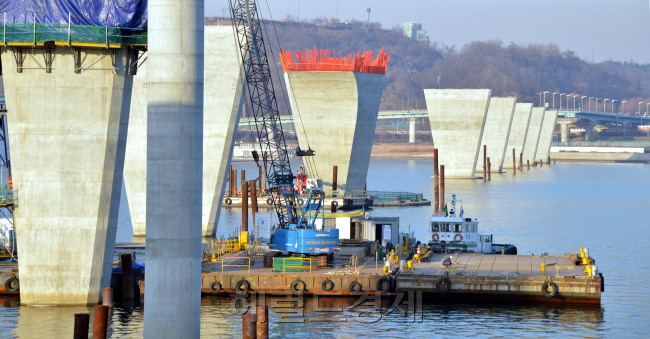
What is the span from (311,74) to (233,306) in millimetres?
53273

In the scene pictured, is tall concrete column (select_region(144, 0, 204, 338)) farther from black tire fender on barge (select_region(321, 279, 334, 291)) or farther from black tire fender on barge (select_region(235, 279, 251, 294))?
black tire fender on barge (select_region(321, 279, 334, 291))

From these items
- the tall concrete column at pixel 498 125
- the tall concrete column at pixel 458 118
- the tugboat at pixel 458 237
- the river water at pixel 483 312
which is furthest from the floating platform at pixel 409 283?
the tall concrete column at pixel 498 125

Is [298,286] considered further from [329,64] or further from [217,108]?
[329,64]

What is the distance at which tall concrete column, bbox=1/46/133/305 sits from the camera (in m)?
42.8

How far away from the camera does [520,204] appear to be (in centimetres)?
11525

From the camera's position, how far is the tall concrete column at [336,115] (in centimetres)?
9938

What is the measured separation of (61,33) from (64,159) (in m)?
4.95

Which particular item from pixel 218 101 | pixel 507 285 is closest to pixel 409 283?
pixel 507 285

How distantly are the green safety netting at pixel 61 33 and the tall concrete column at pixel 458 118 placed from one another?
4285 inches

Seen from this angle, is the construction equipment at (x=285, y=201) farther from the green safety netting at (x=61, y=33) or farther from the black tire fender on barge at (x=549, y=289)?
the green safety netting at (x=61, y=33)

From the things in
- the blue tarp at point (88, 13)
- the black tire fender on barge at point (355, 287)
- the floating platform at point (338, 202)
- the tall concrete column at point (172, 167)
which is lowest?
the black tire fender on barge at point (355, 287)

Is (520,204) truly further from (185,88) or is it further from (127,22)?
(185,88)

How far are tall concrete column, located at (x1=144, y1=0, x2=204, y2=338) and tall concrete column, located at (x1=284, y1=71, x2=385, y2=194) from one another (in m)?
70.2

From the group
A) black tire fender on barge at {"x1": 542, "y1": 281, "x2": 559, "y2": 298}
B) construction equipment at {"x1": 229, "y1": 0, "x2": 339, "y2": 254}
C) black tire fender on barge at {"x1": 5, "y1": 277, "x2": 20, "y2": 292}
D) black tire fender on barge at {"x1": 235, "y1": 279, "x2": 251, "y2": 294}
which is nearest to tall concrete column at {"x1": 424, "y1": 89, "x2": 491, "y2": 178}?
construction equipment at {"x1": 229, "y1": 0, "x2": 339, "y2": 254}
